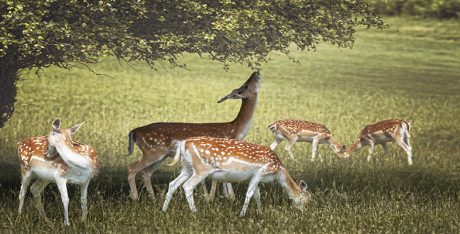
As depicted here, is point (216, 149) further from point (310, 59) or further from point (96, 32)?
point (310, 59)

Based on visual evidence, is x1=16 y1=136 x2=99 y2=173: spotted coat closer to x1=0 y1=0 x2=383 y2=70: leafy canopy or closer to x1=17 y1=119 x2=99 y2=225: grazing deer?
x1=17 y1=119 x2=99 y2=225: grazing deer

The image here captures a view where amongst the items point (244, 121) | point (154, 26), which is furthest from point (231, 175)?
point (154, 26)

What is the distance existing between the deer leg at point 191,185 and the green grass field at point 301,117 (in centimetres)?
19

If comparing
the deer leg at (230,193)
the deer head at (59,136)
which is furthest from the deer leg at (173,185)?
the deer head at (59,136)

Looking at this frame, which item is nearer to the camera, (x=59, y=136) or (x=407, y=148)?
(x=59, y=136)

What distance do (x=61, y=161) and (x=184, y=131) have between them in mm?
3012

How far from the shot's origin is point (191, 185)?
12.9 meters

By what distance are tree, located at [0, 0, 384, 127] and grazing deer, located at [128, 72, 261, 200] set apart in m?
1.01

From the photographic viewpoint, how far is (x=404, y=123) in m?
21.2

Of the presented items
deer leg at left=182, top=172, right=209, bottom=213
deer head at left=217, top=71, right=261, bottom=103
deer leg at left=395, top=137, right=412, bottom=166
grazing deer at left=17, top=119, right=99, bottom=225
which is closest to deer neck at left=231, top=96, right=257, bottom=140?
deer head at left=217, top=71, right=261, bottom=103

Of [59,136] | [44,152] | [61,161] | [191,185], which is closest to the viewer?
[59,136]

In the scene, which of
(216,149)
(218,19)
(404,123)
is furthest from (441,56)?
(216,149)

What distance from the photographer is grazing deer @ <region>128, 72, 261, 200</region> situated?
15172 millimetres

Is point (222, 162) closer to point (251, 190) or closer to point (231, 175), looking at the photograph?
point (231, 175)
